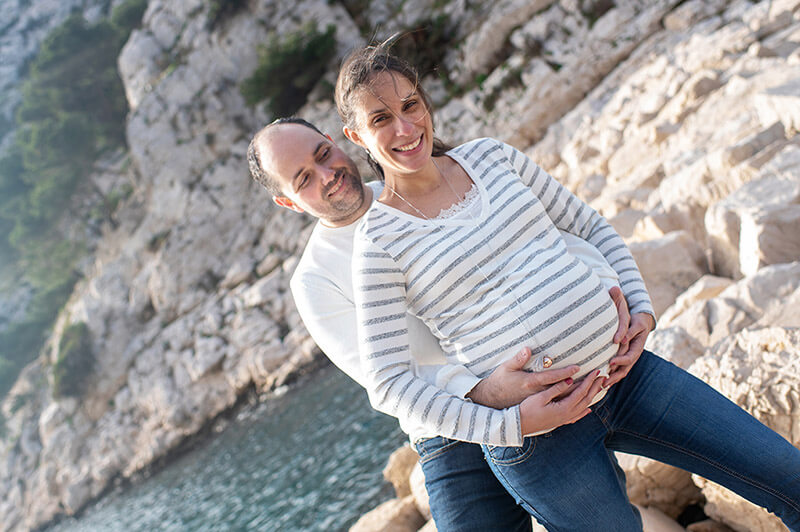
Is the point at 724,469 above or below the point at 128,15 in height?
below

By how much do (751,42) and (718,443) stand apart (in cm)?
963

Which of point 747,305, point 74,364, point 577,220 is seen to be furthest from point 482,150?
point 74,364

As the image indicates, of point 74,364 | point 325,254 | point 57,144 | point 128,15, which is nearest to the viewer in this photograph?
point 325,254

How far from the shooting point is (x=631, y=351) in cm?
162

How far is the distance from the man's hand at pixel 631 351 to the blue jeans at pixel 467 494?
1.74 ft

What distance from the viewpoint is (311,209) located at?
229 cm

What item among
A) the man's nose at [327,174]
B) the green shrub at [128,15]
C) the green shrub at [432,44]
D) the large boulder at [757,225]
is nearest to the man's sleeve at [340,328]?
the man's nose at [327,174]

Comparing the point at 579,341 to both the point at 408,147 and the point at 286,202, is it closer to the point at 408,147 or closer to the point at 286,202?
the point at 408,147

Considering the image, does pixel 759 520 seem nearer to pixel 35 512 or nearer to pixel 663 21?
pixel 663 21

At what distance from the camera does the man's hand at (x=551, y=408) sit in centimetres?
146

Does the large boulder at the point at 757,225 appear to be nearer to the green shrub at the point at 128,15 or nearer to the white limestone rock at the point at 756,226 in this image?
the white limestone rock at the point at 756,226

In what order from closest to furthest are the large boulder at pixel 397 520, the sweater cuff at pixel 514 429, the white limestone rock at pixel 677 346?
the sweater cuff at pixel 514 429 → the white limestone rock at pixel 677 346 → the large boulder at pixel 397 520

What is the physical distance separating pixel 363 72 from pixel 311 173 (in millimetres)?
688

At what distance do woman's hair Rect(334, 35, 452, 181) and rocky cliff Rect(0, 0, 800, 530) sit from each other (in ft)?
6.52
